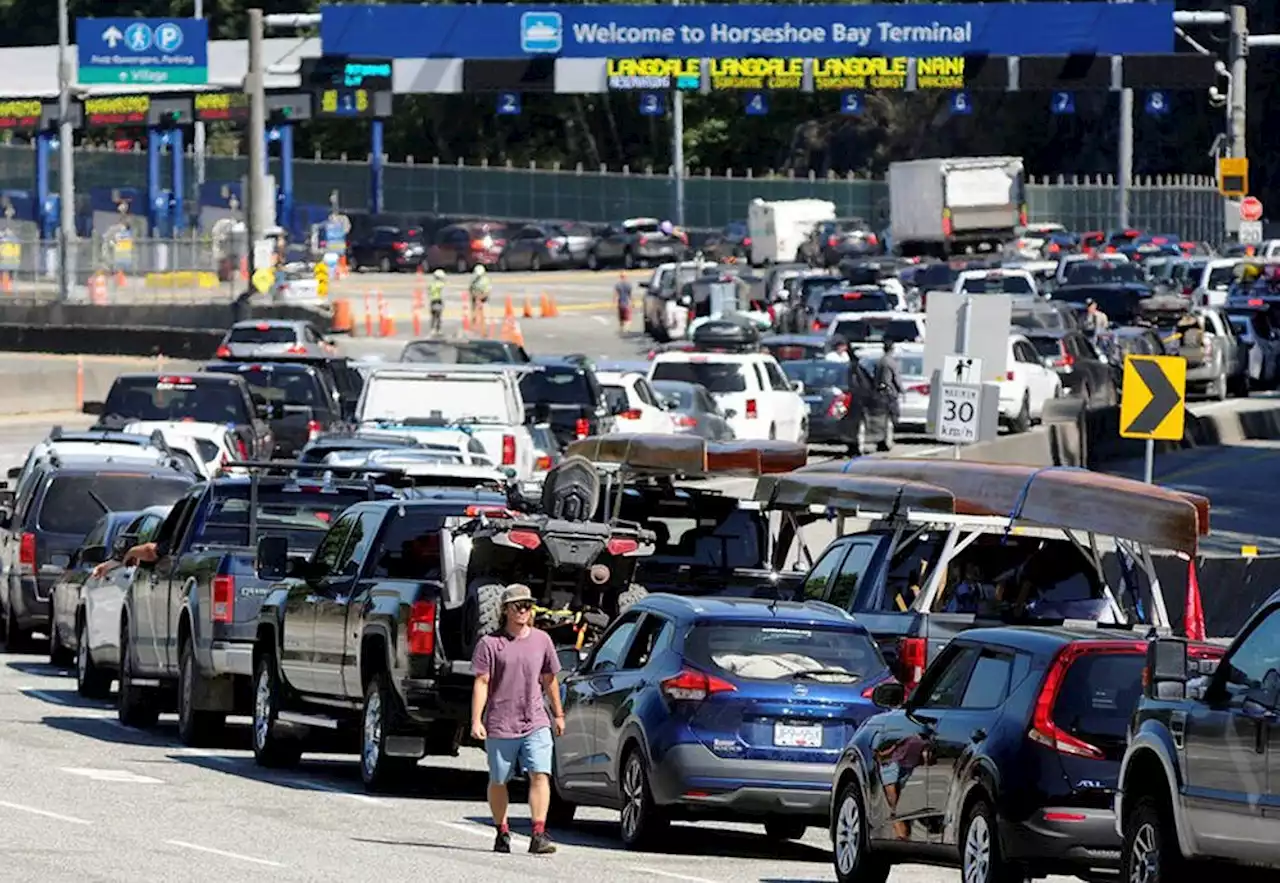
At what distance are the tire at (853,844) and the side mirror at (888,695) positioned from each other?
0.48 m

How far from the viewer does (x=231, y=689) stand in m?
21.6

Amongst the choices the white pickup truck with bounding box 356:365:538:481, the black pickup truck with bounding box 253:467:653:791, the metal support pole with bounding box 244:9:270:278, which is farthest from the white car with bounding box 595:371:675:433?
the black pickup truck with bounding box 253:467:653:791

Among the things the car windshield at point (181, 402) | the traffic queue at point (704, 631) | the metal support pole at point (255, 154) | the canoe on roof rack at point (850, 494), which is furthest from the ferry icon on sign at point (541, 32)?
the canoe on roof rack at point (850, 494)

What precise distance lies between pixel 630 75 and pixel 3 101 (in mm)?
33664

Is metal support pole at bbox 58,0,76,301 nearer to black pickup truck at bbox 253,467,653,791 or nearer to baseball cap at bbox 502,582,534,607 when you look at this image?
black pickup truck at bbox 253,467,653,791

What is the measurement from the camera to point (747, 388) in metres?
43.4

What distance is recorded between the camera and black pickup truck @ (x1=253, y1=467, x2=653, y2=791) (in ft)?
59.6

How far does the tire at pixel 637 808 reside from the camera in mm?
16312

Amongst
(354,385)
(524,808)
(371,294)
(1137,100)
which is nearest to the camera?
(524,808)

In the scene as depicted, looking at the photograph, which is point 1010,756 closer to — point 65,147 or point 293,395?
point 293,395

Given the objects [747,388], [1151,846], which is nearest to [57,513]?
[1151,846]

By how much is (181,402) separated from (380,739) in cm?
1928

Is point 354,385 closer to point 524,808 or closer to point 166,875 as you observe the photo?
point 524,808

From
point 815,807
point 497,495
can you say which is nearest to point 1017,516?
point 815,807
